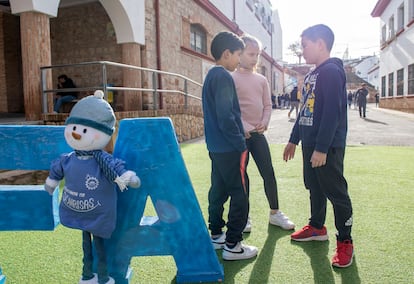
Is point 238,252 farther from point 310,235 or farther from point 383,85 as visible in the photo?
point 383,85

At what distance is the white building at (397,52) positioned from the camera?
19094mm

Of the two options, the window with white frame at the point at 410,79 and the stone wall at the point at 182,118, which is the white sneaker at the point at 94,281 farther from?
the window with white frame at the point at 410,79

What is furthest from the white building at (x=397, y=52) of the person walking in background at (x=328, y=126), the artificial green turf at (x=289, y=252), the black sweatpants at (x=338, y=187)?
the black sweatpants at (x=338, y=187)

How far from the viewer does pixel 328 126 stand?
235 cm

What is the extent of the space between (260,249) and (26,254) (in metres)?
1.71

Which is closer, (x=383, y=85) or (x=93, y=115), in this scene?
(x=93, y=115)

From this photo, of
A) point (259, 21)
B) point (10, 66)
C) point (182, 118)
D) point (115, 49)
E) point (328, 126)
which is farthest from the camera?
point (259, 21)

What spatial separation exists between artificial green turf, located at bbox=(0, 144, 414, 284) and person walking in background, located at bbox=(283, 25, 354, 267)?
0.20m

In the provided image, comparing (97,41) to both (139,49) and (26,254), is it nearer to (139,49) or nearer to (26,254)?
(139,49)

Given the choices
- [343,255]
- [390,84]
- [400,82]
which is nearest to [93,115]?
[343,255]

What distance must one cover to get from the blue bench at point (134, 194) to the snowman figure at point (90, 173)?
175mm

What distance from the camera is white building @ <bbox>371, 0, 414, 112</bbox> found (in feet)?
62.6

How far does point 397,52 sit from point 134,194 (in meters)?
23.2

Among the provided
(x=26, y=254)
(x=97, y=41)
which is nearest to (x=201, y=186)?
(x=26, y=254)
